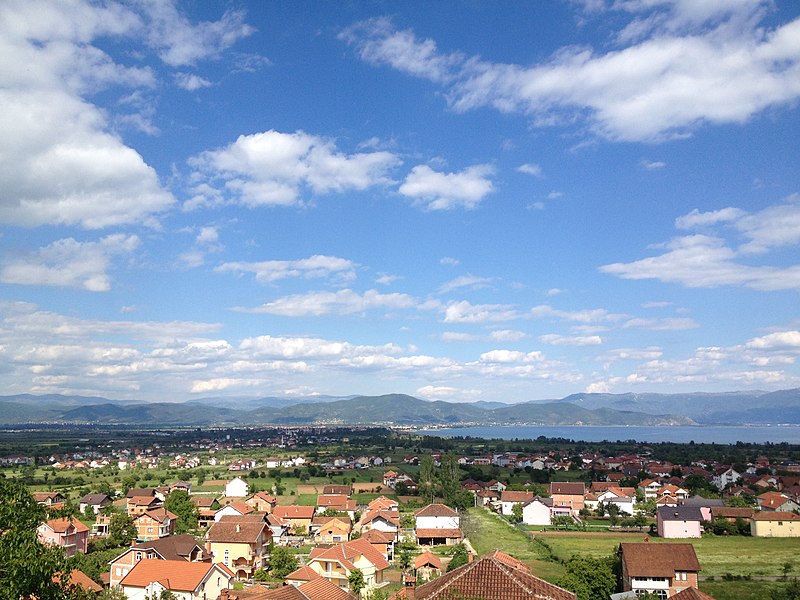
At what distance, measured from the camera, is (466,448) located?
130 m

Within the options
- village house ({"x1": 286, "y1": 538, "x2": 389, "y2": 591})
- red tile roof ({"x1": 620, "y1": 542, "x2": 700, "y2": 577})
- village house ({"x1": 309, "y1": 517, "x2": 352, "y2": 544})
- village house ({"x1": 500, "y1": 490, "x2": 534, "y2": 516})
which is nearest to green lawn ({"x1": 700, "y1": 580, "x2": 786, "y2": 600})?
red tile roof ({"x1": 620, "y1": 542, "x2": 700, "y2": 577})

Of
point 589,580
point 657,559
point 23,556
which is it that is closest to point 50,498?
point 589,580

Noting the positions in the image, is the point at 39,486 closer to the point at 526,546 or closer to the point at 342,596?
the point at 526,546

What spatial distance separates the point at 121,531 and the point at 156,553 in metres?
12.0

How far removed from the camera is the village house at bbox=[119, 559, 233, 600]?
2761 centimetres

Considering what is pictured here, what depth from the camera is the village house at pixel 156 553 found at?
32.2m

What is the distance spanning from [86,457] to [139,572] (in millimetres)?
102068

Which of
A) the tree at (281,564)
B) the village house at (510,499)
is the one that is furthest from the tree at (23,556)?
the village house at (510,499)

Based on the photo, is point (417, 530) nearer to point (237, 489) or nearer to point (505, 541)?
point (505, 541)

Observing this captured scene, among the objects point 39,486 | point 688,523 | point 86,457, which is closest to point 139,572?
point 688,523

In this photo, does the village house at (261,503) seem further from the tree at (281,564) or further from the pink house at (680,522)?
the pink house at (680,522)

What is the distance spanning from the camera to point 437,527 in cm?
4656

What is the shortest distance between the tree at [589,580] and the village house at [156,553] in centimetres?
1931

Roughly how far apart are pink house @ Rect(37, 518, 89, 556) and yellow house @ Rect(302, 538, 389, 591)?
14.4 m
